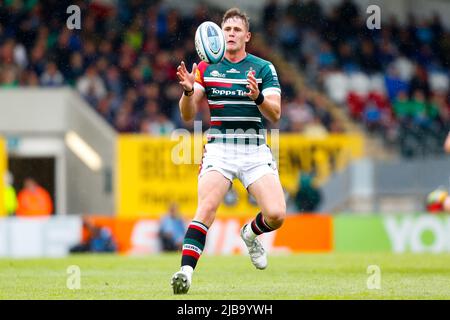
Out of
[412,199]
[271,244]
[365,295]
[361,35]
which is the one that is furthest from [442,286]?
[361,35]

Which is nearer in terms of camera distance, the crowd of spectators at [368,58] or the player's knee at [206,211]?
the player's knee at [206,211]

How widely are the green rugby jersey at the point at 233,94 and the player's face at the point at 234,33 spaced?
140 millimetres

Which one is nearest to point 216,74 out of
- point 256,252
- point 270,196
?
point 270,196

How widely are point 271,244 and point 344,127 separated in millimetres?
6254

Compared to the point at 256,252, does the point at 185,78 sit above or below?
above

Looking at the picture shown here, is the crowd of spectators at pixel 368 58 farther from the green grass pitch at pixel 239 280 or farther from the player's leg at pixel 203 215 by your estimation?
the player's leg at pixel 203 215

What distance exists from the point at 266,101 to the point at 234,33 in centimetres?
81

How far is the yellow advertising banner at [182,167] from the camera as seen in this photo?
25.7 m

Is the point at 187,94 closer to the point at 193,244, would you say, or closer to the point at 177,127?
the point at 193,244

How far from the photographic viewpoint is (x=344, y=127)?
2792cm

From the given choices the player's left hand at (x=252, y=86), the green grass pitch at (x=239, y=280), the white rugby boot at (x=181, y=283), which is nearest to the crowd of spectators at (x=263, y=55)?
the green grass pitch at (x=239, y=280)

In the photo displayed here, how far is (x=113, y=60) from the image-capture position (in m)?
27.4

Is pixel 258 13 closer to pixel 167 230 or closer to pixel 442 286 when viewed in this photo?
pixel 167 230

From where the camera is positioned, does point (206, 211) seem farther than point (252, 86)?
Yes
